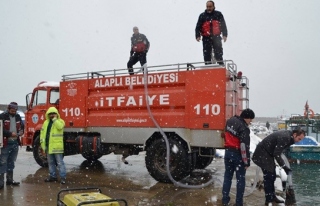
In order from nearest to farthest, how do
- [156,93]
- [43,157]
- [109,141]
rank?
[156,93], [109,141], [43,157]

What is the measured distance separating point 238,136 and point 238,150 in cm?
23

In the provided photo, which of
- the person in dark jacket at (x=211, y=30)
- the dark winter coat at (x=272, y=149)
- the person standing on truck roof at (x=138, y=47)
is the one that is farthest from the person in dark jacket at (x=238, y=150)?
the person standing on truck roof at (x=138, y=47)

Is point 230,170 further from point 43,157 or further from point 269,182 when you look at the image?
point 43,157

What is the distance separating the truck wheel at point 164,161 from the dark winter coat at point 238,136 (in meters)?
1.80

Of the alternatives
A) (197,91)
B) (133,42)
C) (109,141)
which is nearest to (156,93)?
(197,91)

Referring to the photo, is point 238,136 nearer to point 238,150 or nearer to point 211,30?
point 238,150

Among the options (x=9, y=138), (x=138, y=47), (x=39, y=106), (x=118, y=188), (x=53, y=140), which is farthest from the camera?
(x=39, y=106)

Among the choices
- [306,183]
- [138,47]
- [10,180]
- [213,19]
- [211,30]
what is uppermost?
[213,19]

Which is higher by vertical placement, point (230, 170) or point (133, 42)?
point (133, 42)

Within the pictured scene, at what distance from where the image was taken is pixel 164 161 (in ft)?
24.3

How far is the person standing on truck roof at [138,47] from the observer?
9.27 metres

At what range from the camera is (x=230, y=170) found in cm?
545

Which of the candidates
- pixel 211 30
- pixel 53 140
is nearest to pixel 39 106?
pixel 53 140

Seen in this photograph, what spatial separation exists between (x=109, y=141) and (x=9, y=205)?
10.1ft
